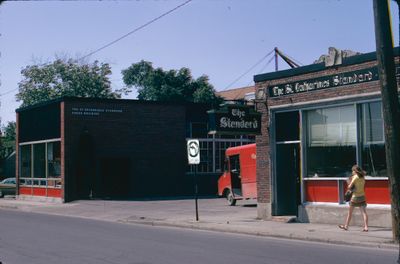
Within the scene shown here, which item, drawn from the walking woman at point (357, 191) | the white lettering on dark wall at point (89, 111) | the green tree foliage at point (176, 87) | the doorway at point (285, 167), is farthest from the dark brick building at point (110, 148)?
the green tree foliage at point (176, 87)

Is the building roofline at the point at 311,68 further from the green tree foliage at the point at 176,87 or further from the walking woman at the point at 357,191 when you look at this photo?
the green tree foliage at the point at 176,87

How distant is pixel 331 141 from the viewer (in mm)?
17859

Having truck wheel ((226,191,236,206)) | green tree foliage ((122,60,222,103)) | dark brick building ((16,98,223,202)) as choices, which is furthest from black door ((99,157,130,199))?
green tree foliage ((122,60,222,103))

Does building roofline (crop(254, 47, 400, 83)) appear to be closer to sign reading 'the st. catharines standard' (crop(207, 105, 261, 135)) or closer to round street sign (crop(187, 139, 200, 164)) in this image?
sign reading 'the st. catharines standard' (crop(207, 105, 261, 135))

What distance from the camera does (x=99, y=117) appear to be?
3262cm

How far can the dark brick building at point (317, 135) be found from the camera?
16.5 m

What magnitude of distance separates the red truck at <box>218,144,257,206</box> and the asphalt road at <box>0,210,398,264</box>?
328 inches

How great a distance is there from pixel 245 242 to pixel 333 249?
2293 millimetres

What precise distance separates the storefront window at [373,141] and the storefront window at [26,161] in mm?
25701

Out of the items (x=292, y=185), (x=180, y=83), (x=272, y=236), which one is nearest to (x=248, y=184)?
(x=292, y=185)

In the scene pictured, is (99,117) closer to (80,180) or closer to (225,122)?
(80,180)

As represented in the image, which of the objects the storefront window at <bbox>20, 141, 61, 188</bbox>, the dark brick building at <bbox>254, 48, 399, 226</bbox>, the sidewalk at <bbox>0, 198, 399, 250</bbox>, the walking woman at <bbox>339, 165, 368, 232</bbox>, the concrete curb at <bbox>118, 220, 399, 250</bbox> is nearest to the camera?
the concrete curb at <bbox>118, 220, 399, 250</bbox>

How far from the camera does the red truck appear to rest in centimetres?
2481

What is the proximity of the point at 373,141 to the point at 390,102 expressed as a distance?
3.78m
